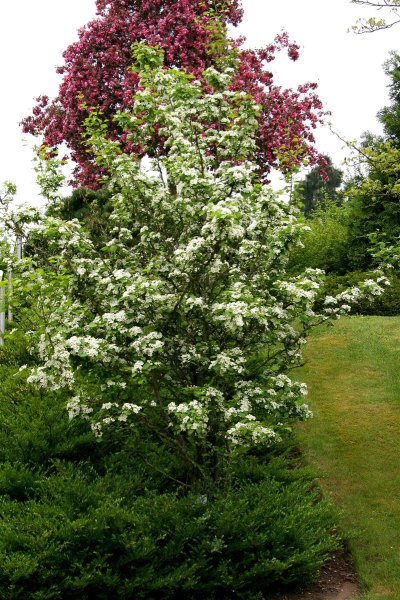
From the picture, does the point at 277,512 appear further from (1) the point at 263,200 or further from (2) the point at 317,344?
(2) the point at 317,344

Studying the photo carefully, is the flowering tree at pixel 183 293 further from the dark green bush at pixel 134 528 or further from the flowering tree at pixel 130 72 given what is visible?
the flowering tree at pixel 130 72

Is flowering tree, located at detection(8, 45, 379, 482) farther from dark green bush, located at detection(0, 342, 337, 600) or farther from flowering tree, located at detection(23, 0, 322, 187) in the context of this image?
flowering tree, located at detection(23, 0, 322, 187)

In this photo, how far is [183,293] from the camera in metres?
5.34

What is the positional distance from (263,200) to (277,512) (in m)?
2.60

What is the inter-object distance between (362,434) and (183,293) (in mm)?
3817

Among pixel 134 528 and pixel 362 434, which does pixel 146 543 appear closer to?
pixel 134 528

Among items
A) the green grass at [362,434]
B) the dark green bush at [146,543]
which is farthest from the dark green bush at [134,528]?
the green grass at [362,434]

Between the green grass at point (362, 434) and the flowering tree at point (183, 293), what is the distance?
1420 millimetres

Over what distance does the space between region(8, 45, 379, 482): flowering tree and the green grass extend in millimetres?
1420

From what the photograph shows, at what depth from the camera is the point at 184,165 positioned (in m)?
5.89

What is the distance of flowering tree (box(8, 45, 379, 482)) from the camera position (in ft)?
16.8

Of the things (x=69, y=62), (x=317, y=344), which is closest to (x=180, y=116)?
(x=317, y=344)

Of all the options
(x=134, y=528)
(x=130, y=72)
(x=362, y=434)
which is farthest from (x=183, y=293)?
(x=130, y=72)

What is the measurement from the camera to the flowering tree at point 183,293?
5.11 m
